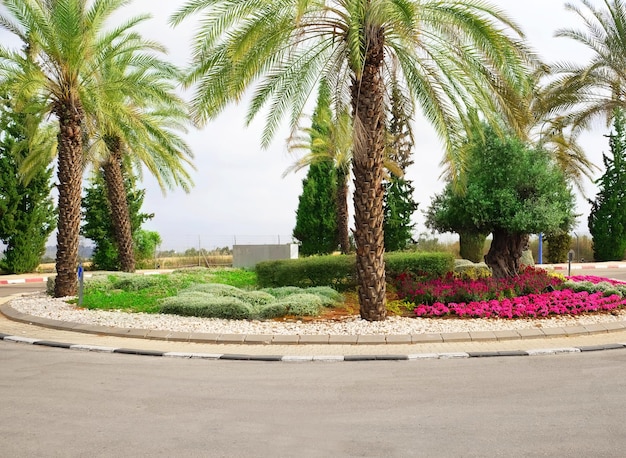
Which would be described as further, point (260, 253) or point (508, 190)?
point (260, 253)

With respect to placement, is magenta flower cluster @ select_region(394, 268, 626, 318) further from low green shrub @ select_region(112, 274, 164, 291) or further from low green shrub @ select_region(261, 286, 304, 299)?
low green shrub @ select_region(112, 274, 164, 291)

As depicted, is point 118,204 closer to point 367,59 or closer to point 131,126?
point 131,126

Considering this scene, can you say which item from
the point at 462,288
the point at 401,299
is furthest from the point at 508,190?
the point at 401,299

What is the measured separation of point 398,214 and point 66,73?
69.1 ft

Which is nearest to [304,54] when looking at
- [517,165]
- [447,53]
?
[447,53]

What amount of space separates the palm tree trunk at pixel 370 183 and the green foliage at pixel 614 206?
2865cm

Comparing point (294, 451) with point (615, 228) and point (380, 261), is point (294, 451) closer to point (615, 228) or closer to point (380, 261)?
point (380, 261)

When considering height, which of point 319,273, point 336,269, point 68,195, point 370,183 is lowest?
point 319,273

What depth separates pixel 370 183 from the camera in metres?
12.0

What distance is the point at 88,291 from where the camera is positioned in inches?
667

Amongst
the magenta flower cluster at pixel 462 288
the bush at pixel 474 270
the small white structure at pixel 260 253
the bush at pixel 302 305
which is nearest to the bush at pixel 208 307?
the bush at pixel 302 305

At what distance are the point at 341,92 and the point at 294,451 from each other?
9.44 m

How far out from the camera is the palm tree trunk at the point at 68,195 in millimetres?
17125

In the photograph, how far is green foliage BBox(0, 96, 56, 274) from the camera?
98.8ft
